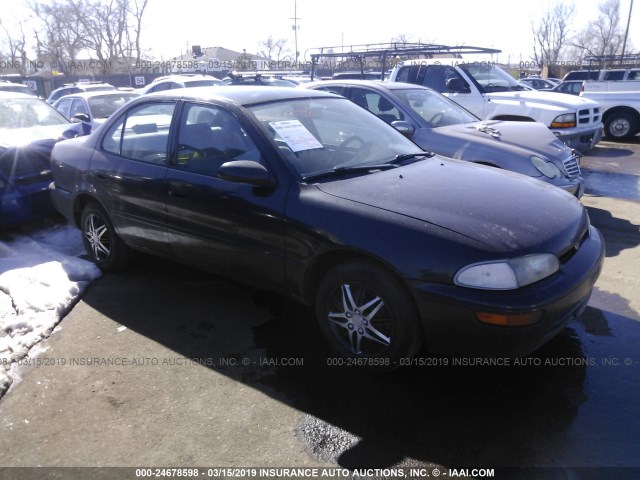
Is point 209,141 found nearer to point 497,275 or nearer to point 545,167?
point 497,275

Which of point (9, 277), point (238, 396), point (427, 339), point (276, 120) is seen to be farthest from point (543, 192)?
point (9, 277)

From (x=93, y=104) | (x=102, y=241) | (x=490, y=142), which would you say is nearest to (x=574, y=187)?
(x=490, y=142)

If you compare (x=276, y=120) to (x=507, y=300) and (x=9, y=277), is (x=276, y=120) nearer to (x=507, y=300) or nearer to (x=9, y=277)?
(x=507, y=300)

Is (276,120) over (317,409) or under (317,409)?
over

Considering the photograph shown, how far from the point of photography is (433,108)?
6617 millimetres

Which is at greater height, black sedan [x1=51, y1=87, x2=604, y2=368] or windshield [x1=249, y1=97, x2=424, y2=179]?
windshield [x1=249, y1=97, x2=424, y2=179]

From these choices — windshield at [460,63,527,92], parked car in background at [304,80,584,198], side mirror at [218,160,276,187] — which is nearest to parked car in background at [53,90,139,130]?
parked car in background at [304,80,584,198]

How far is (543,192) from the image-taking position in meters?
3.43

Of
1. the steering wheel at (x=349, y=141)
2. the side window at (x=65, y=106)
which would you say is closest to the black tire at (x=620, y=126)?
the steering wheel at (x=349, y=141)

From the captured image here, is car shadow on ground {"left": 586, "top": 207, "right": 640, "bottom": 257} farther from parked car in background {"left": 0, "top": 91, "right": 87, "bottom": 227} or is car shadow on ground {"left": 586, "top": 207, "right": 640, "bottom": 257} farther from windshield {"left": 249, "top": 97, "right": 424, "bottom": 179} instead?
parked car in background {"left": 0, "top": 91, "right": 87, "bottom": 227}

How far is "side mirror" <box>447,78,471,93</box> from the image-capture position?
354 inches

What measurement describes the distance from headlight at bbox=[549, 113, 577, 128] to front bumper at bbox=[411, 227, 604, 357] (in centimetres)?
654

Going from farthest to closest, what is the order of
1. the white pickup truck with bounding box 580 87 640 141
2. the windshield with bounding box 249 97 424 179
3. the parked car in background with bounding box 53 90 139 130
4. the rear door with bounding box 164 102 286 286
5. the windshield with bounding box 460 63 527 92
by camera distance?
the white pickup truck with bounding box 580 87 640 141 → the parked car in background with bounding box 53 90 139 130 → the windshield with bounding box 460 63 527 92 → the windshield with bounding box 249 97 424 179 → the rear door with bounding box 164 102 286 286

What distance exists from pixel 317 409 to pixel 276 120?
1952 millimetres
